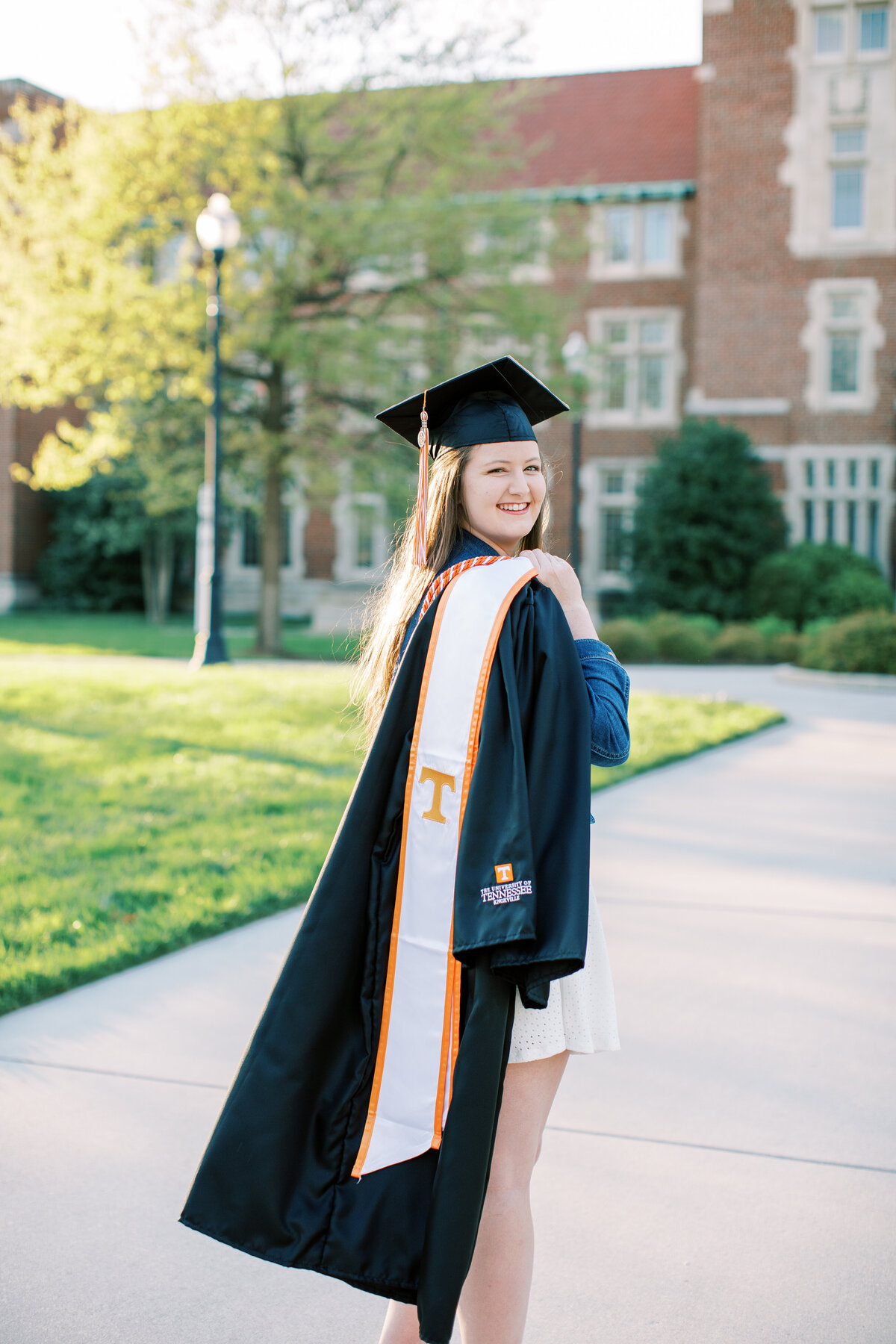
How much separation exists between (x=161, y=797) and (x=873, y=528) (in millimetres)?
22198

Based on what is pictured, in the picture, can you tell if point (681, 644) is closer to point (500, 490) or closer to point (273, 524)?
point (273, 524)

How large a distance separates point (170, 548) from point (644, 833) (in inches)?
967

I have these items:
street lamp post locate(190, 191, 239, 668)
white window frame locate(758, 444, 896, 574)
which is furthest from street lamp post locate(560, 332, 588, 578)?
white window frame locate(758, 444, 896, 574)

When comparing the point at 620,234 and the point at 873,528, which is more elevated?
the point at 620,234

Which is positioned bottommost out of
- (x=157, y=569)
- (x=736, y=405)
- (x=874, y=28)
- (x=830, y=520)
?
(x=157, y=569)

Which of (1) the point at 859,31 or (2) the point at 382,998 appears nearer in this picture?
(2) the point at 382,998

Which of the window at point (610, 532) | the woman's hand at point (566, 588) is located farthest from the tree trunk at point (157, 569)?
the woman's hand at point (566, 588)

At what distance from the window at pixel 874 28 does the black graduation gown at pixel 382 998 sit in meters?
27.8

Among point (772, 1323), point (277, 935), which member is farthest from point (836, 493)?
point (772, 1323)

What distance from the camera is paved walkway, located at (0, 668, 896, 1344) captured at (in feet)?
→ 7.59

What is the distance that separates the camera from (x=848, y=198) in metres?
25.8

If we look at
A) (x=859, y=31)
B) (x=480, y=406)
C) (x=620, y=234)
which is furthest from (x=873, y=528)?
(x=480, y=406)

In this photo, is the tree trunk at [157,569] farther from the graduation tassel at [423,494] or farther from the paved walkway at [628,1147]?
the graduation tassel at [423,494]

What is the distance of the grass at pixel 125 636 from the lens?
725 inches
